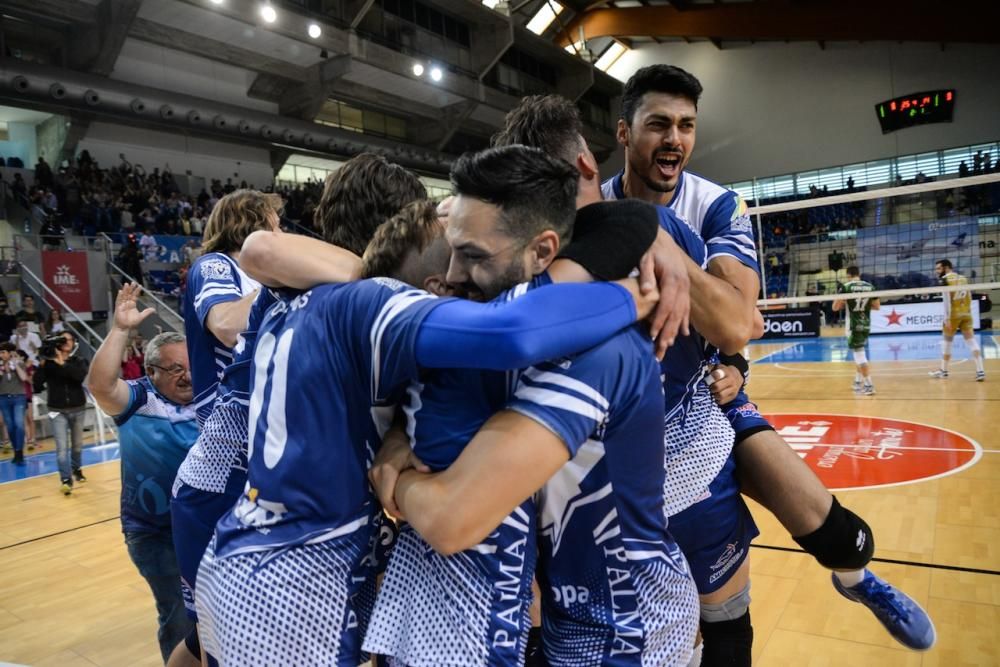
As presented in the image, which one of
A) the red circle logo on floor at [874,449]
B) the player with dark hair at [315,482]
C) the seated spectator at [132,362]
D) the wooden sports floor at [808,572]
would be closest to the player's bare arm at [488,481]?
the player with dark hair at [315,482]

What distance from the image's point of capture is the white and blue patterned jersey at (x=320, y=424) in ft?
4.30

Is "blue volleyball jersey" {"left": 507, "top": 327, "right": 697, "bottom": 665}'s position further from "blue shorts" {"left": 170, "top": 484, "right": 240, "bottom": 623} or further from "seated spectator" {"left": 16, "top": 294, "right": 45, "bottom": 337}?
"seated spectator" {"left": 16, "top": 294, "right": 45, "bottom": 337}

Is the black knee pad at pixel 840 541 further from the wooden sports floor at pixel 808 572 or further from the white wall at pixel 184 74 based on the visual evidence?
the white wall at pixel 184 74

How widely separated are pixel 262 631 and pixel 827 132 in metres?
31.7

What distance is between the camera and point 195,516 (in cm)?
209

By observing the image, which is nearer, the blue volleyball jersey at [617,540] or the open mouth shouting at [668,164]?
the blue volleyball jersey at [617,540]

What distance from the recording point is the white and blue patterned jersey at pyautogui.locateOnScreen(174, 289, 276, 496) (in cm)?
195

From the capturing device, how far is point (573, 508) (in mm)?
1289

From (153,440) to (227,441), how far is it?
5.09ft

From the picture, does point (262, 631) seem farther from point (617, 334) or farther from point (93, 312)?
point (93, 312)

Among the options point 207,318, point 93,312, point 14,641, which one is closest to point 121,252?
point 93,312

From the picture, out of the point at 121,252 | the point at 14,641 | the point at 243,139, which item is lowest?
the point at 14,641

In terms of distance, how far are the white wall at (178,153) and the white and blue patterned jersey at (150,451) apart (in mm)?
18594

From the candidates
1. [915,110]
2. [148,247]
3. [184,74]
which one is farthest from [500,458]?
[915,110]
